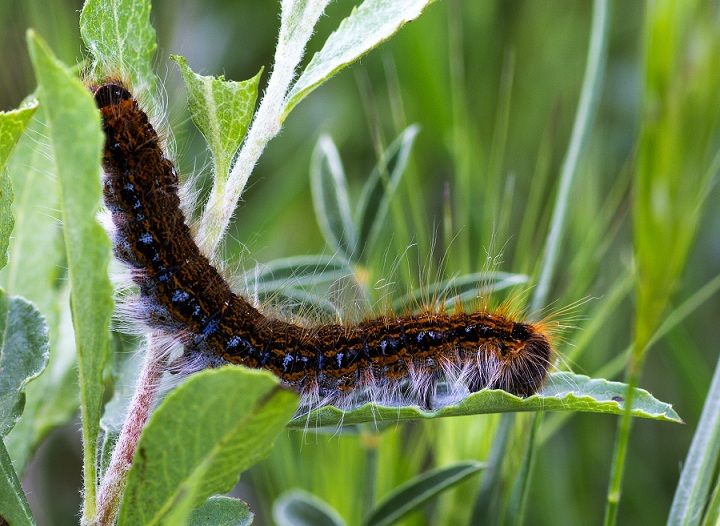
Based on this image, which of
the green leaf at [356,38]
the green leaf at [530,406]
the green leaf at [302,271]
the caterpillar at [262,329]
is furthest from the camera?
the green leaf at [302,271]

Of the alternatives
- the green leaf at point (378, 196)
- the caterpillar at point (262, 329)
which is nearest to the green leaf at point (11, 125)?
the caterpillar at point (262, 329)

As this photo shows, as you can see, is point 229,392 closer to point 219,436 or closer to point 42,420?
point 219,436

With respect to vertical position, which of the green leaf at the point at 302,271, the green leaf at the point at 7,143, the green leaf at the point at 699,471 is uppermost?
the green leaf at the point at 302,271

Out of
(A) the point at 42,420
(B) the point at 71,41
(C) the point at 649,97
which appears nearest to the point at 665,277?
(C) the point at 649,97

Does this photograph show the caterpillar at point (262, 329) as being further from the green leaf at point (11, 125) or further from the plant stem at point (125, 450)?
the green leaf at point (11, 125)

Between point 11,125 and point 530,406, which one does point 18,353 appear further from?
point 530,406

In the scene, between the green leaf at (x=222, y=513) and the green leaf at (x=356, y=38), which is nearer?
the green leaf at (x=222, y=513)

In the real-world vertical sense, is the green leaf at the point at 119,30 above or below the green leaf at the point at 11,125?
above

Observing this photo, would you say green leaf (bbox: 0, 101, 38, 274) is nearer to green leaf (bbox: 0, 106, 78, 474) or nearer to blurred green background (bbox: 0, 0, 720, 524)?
green leaf (bbox: 0, 106, 78, 474)
